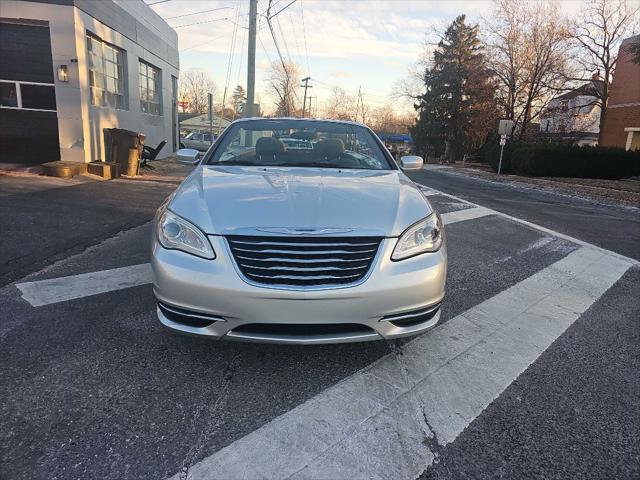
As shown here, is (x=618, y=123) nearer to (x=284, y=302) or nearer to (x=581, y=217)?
(x=581, y=217)

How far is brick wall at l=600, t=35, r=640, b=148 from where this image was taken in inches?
1088

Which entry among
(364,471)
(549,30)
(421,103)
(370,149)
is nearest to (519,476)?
(364,471)

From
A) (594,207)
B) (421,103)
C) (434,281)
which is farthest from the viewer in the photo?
(421,103)

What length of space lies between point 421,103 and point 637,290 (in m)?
43.0

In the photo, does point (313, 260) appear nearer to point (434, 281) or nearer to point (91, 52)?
point (434, 281)

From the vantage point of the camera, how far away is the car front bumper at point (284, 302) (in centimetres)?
233

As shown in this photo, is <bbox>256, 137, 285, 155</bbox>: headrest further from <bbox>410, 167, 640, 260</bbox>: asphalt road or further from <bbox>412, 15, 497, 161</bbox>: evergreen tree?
<bbox>412, 15, 497, 161</bbox>: evergreen tree

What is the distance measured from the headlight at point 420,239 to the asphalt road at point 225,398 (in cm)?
78

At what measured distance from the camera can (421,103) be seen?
146 feet

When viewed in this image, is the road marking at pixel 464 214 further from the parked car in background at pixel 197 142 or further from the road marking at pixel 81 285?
the parked car in background at pixel 197 142

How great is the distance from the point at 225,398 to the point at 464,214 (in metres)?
7.41

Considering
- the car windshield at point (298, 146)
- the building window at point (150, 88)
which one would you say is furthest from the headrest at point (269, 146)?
the building window at point (150, 88)

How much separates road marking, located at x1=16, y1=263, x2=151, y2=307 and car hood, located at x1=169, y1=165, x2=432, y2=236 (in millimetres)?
1455

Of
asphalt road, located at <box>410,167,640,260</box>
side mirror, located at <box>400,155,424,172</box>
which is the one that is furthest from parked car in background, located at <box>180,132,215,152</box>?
side mirror, located at <box>400,155,424,172</box>
